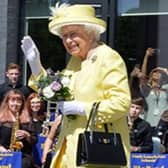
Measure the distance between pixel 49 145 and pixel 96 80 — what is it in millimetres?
3451

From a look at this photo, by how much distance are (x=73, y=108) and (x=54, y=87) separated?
0.23 m

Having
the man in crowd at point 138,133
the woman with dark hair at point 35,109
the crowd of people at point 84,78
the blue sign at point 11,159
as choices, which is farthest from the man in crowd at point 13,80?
the crowd of people at point 84,78

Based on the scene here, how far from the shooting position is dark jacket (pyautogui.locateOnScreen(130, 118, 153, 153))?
7.73 m

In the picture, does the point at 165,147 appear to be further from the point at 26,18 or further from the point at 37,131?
the point at 26,18

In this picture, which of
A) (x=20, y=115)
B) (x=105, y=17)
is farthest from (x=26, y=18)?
(x=20, y=115)

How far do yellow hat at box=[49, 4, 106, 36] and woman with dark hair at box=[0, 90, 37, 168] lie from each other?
11.1 ft

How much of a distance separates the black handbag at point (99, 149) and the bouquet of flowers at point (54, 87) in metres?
0.23

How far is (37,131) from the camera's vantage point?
26.2 ft

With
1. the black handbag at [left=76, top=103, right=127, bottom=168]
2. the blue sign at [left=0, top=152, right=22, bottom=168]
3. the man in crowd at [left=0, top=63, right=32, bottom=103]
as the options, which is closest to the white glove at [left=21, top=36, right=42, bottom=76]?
the black handbag at [left=76, top=103, right=127, bottom=168]

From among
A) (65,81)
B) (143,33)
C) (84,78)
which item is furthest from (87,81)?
(143,33)

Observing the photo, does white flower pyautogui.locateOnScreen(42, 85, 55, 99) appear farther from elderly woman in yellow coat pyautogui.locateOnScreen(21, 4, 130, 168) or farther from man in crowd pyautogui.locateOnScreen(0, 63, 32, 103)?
man in crowd pyautogui.locateOnScreen(0, 63, 32, 103)

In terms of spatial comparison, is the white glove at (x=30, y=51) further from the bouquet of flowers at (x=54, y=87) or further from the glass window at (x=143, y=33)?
the glass window at (x=143, y=33)

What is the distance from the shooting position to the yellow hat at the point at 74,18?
4277 mm

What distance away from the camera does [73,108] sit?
4.08m
